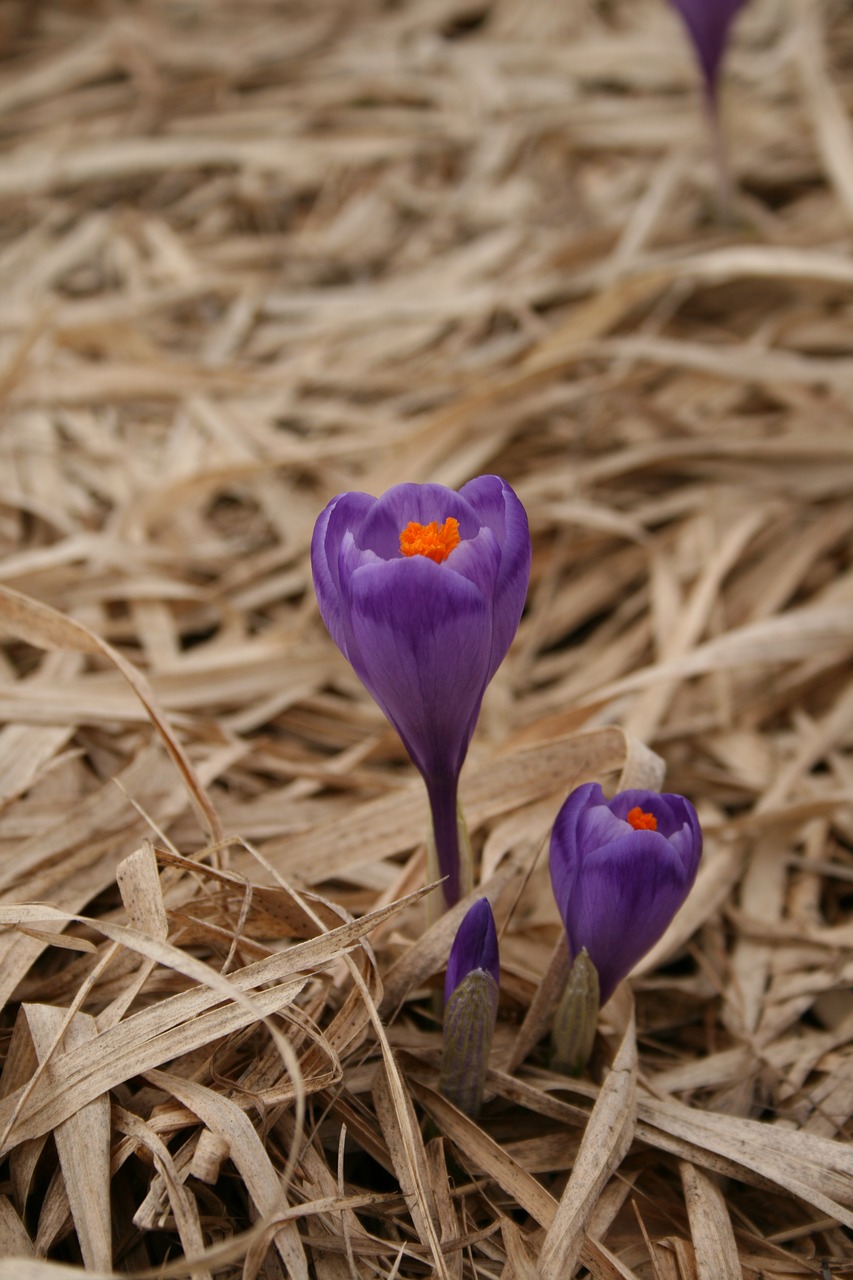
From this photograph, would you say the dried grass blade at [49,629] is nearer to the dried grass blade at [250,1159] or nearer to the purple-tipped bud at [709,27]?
the dried grass blade at [250,1159]

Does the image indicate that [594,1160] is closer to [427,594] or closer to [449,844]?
[449,844]

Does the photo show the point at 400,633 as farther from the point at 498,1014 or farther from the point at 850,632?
the point at 850,632

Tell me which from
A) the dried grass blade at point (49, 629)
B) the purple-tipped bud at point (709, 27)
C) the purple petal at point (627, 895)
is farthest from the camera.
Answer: the purple-tipped bud at point (709, 27)

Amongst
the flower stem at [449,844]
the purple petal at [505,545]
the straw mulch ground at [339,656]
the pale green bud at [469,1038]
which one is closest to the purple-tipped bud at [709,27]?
the straw mulch ground at [339,656]

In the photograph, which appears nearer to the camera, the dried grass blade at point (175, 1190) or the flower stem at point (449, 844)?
the dried grass blade at point (175, 1190)

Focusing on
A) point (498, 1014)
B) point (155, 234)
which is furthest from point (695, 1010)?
point (155, 234)

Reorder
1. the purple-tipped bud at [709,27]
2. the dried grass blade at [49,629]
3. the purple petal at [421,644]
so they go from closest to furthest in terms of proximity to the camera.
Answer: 1. the purple petal at [421,644]
2. the dried grass blade at [49,629]
3. the purple-tipped bud at [709,27]

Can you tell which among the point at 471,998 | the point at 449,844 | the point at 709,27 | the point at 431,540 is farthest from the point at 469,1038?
the point at 709,27

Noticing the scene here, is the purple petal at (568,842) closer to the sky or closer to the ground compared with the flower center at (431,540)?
closer to the ground
